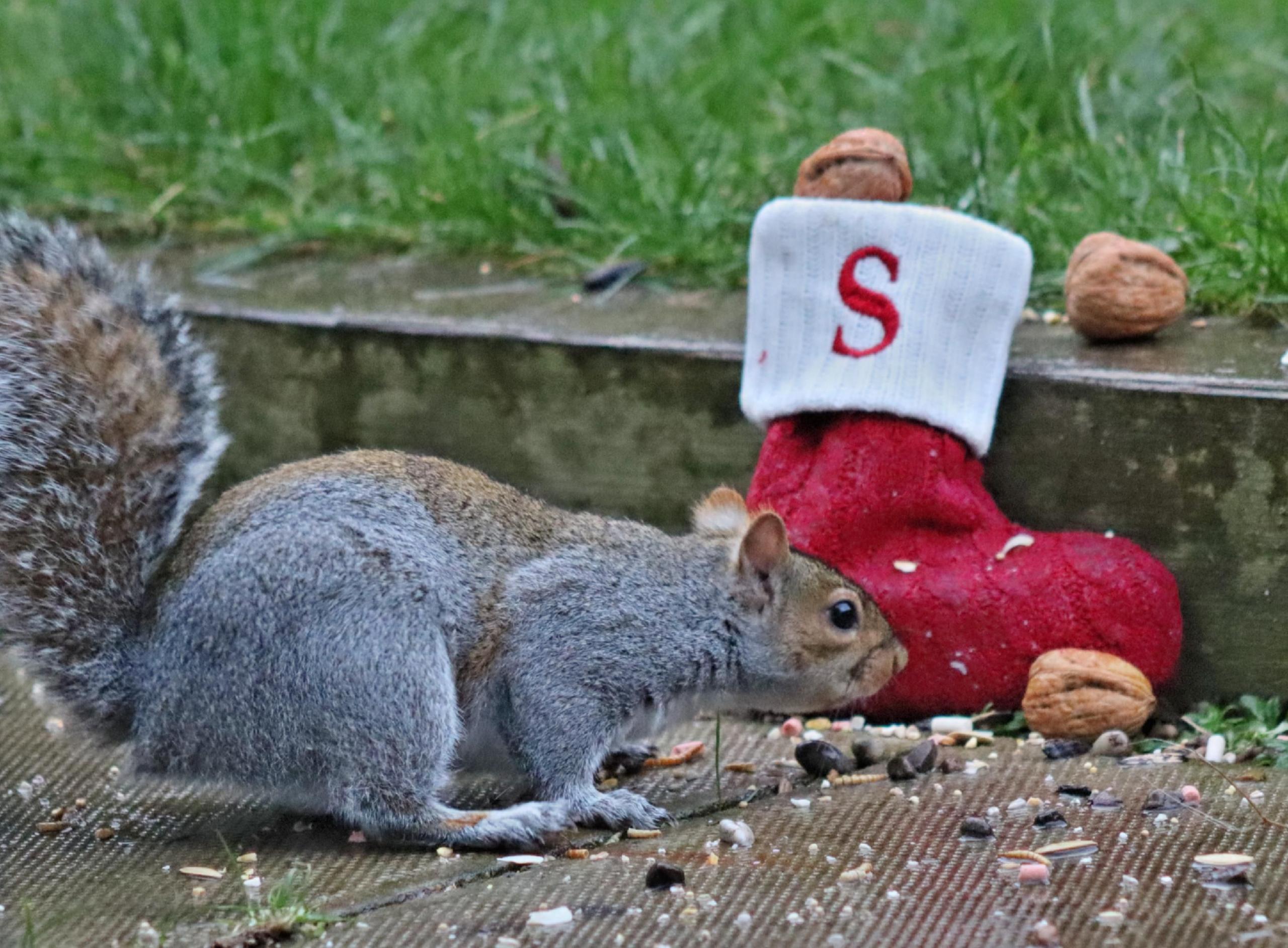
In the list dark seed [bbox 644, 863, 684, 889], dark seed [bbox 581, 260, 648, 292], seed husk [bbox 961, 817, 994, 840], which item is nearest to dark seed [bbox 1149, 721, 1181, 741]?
seed husk [bbox 961, 817, 994, 840]

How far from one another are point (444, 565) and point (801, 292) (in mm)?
789

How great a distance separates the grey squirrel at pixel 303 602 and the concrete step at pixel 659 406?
55 centimetres

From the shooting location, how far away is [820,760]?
2.50 m

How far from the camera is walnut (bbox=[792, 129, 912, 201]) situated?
9.00 feet

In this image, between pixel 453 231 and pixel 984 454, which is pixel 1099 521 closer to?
pixel 984 454

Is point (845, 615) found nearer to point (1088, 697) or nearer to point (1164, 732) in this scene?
point (1088, 697)

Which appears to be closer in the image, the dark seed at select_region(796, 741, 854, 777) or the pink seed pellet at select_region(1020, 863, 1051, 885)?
the pink seed pellet at select_region(1020, 863, 1051, 885)

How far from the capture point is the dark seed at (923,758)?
246cm

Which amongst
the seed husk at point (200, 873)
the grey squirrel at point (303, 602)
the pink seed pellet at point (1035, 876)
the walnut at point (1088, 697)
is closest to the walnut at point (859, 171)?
the grey squirrel at point (303, 602)

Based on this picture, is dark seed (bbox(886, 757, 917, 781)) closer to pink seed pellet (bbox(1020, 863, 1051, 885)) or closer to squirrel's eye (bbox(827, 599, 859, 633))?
squirrel's eye (bbox(827, 599, 859, 633))

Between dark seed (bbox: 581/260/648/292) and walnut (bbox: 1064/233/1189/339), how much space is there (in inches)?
35.9

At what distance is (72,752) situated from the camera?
2.65m

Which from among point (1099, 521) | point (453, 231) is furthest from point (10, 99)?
point (1099, 521)

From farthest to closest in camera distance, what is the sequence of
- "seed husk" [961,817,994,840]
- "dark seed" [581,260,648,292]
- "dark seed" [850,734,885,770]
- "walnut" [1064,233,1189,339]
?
1. "dark seed" [581,260,648,292]
2. "walnut" [1064,233,1189,339]
3. "dark seed" [850,734,885,770]
4. "seed husk" [961,817,994,840]
